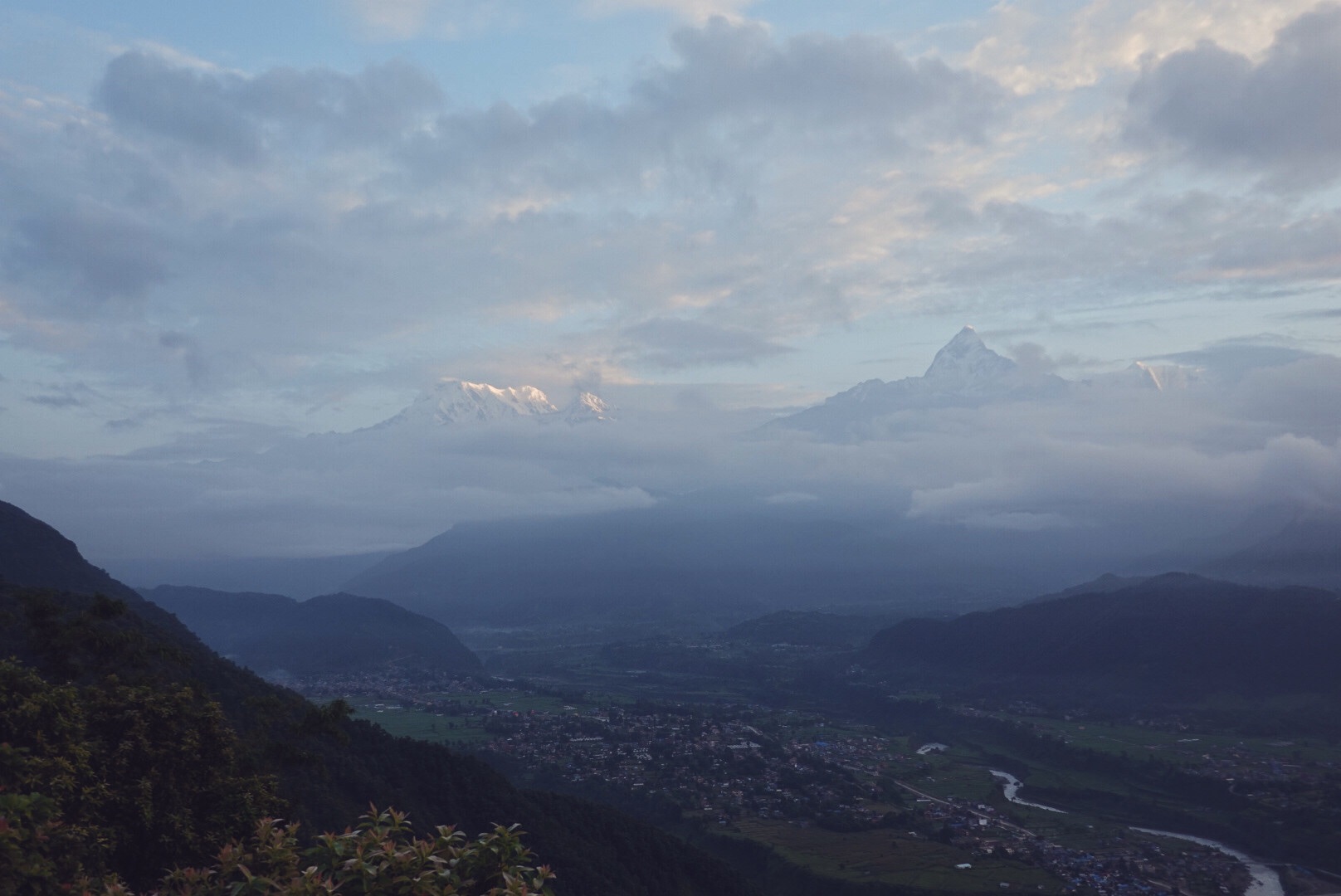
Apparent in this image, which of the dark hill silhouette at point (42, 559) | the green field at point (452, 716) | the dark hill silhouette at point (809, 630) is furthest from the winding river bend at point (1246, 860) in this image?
the dark hill silhouette at point (809, 630)

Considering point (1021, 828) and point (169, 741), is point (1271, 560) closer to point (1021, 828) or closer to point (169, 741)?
point (1021, 828)

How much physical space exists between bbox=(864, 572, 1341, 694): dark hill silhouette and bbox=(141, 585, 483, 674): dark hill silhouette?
65048 mm

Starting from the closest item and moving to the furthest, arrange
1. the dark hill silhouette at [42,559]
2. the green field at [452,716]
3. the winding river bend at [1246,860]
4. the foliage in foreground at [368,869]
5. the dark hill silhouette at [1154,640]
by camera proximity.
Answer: the foliage in foreground at [368,869] < the winding river bend at [1246,860] < the dark hill silhouette at [42,559] < the green field at [452,716] < the dark hill silhouette at [1154,640]

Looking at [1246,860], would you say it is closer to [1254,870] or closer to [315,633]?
[1254,870]

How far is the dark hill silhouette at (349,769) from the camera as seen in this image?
22.2 metres

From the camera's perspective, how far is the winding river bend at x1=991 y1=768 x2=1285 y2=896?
3911cm

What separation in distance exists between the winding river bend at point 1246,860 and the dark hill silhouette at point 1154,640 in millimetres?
36942

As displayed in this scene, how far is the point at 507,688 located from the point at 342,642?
108ft

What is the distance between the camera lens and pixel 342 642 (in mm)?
118688

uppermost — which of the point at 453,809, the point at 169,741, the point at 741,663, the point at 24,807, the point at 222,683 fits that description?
the point at 24,807

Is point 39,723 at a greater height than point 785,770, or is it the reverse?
point 39,723

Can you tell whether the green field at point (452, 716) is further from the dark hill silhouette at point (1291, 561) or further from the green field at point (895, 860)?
the dark hill silhouette at point (1291, 561)

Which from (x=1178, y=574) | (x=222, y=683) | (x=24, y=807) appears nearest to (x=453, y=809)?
(x=222, y=683)

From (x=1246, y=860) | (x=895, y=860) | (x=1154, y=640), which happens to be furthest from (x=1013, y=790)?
(x=1154, y=640)
